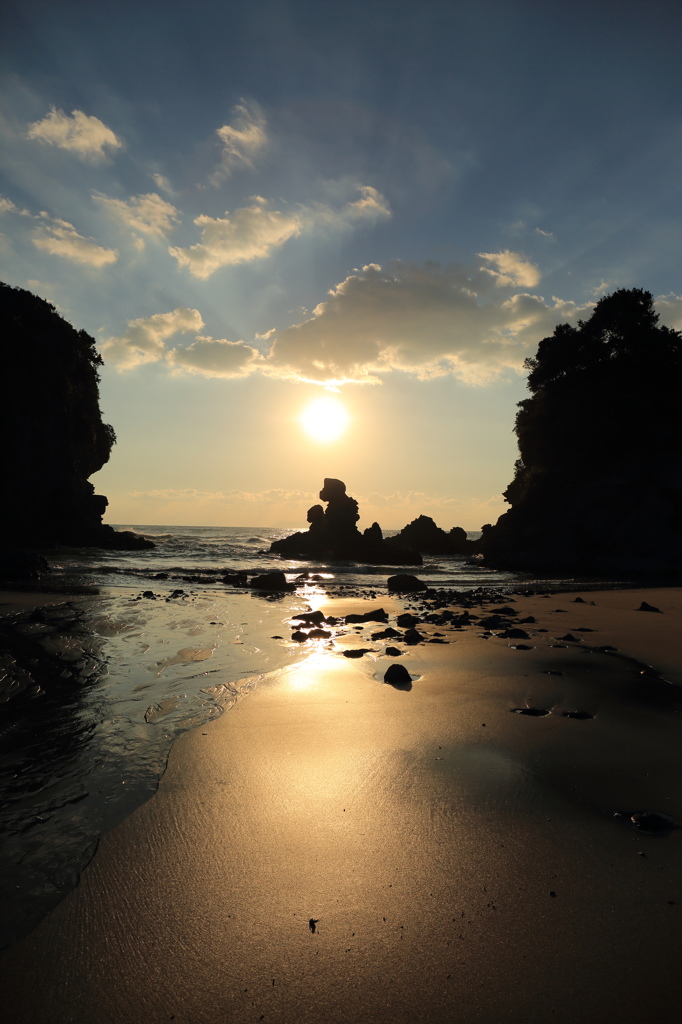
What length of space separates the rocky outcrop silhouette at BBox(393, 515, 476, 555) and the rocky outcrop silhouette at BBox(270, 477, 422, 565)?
34.4 ft

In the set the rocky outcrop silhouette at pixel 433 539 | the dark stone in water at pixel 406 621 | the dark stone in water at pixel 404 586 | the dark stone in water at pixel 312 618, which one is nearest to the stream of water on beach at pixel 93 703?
the dark stone in water at pixel 312 618

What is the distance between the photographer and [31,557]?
67.8ft

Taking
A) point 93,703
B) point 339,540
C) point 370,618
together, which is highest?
point 339,540

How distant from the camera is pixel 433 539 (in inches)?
2191

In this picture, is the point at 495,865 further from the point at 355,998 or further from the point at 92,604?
the point at 92,604

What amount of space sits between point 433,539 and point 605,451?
25.1 metres

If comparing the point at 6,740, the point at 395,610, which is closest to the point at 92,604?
the point at 395,610

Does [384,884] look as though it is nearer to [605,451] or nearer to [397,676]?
[397,676]

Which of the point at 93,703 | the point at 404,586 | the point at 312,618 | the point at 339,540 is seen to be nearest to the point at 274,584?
the point at 404,586

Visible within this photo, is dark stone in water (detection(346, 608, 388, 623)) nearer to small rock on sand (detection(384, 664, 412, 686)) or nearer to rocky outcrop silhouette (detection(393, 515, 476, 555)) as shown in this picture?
small rock on sand (detection(384, 664, 412, 686))

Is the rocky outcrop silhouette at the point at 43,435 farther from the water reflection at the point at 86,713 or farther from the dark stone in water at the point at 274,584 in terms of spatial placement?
the water reflection at the point at 86,713

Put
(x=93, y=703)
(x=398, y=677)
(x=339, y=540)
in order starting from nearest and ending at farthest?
(x=93, y=703), (x=398, y=677), (x=339, y=540)

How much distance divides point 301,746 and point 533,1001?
2.69 m

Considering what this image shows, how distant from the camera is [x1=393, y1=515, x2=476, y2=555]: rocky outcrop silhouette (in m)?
54.9
